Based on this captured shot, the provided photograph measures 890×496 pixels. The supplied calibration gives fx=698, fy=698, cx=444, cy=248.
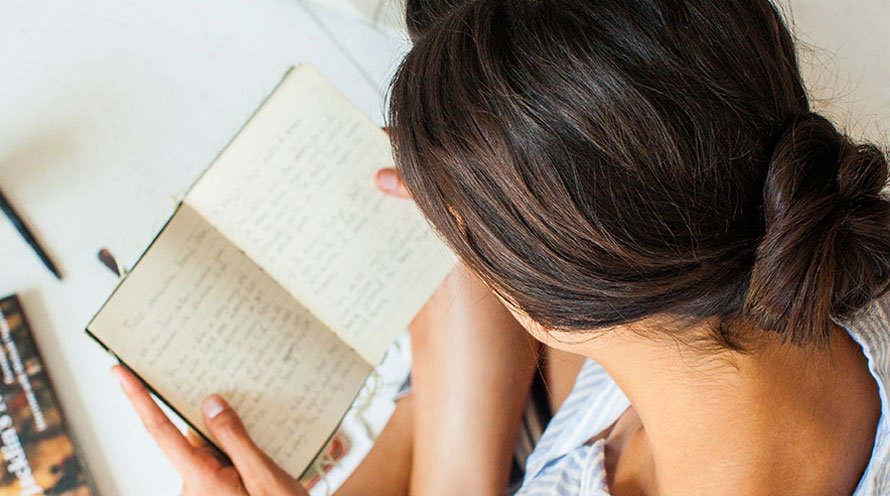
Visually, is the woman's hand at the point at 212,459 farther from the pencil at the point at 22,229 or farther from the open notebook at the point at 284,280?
the pencil at the point at 22,229

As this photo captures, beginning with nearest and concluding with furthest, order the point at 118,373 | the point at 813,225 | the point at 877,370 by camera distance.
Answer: the point at 813,225
the point at 877,370
the point at 118,373

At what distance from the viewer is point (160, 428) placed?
2.04ft

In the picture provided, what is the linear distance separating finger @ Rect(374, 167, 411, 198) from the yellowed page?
0.46 ft

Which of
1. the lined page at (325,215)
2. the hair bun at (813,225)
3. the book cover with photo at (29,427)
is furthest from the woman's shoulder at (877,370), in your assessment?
the book cover with photo at (29,427)

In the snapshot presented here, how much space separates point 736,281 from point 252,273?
436 millimetres

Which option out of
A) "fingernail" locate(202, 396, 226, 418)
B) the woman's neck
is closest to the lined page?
"fingernail" locate(202, 396, 226, 418)

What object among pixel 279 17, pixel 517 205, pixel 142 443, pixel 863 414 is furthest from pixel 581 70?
pixel 142 443

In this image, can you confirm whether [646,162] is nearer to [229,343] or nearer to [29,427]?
[229,343]

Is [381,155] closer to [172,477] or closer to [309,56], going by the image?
[309,56]

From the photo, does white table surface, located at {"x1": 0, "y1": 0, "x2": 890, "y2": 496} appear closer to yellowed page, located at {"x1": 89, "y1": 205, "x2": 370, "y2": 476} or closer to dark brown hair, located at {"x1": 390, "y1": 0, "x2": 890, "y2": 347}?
yellowed page, located at {"x1": 89, "y1": 205, "x2": 370, "y2": 476}

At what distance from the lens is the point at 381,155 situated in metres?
0.70

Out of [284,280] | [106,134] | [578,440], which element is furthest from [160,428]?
[578,440]

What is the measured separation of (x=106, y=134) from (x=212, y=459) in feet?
1.06

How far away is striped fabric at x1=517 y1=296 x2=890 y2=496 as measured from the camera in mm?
506
